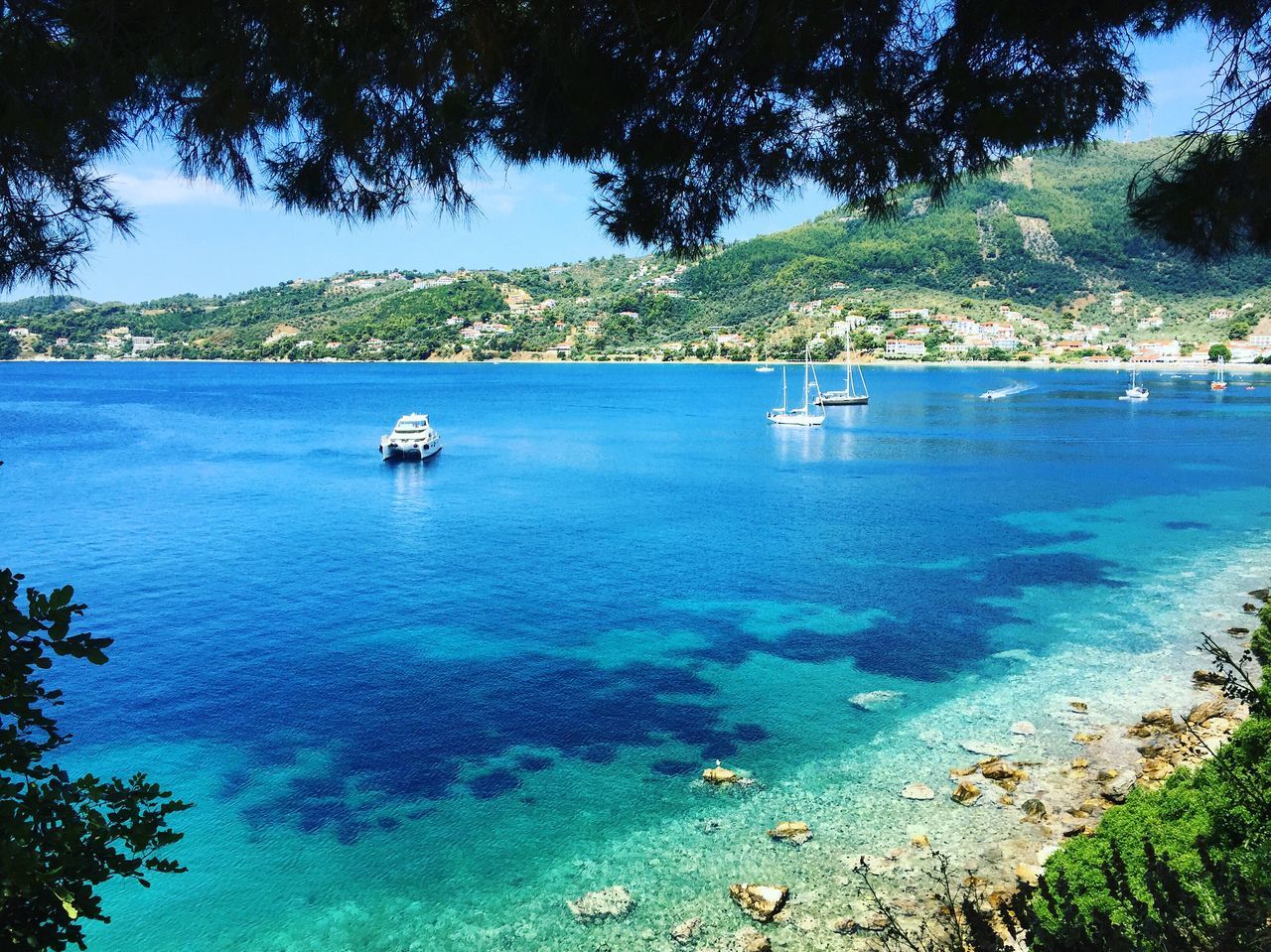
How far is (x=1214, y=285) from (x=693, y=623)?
507 feet

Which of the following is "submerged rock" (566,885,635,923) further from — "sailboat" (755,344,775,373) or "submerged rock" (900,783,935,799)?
"sailboat" (755,344,775,373)

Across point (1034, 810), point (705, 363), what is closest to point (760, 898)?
point (1034, 810)

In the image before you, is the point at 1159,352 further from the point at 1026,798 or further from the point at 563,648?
the point at 1026,798

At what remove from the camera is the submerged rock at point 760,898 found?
8.83m

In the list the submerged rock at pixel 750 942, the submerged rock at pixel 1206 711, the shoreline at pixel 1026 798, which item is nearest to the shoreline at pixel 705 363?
the submerged rock at pixel 1206 711

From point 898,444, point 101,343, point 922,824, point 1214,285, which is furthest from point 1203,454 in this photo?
point 101,343

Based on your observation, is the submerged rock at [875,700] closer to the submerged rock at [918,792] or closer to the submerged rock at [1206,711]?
the submerged rock at [918,792]

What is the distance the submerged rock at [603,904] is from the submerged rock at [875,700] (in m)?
6.06

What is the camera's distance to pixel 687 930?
869 centimetres

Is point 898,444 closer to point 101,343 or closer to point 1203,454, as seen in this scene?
point 1203,454

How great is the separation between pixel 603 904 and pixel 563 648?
8.14m

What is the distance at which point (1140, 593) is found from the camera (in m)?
20.2

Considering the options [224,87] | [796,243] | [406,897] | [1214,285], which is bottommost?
[406,897]

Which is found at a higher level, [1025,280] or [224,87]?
[1025,280]
